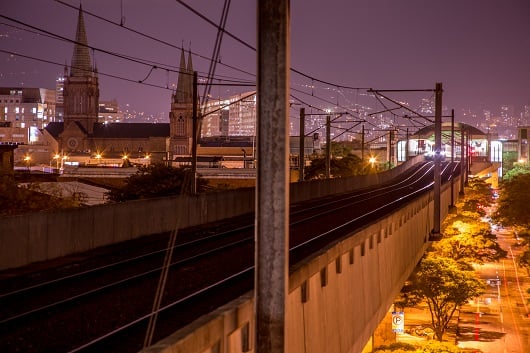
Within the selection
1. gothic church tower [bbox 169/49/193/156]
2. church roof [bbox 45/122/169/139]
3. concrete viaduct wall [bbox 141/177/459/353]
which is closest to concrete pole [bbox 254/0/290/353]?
concrete viaduct wall [bbox 141/177/459/353]

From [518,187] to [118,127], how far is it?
116258 mm

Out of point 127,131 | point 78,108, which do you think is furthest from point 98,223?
point 78,108

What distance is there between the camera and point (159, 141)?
182875 millimetres

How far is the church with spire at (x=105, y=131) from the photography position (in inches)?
6983

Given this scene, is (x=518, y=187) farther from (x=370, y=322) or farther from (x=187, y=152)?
(x=187, y=152)

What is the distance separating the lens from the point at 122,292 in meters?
14.7

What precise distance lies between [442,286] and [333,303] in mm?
33613

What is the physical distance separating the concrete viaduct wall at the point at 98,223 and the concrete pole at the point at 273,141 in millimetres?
4273

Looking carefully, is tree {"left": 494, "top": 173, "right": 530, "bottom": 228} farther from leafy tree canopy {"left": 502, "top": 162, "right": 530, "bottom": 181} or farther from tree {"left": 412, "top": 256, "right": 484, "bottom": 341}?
leafy tree canopy {"left": 502, "top": 162, "right": 530, "bottom": 181}

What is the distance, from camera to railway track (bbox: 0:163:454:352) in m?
11.1

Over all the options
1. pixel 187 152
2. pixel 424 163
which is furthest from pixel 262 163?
pixel 187 152

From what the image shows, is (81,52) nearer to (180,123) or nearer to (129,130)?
(129,130)

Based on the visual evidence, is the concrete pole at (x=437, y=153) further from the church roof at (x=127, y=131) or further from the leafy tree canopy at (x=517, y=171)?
the church roof at (x=127, y=131)

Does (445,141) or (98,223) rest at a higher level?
(445,141)
